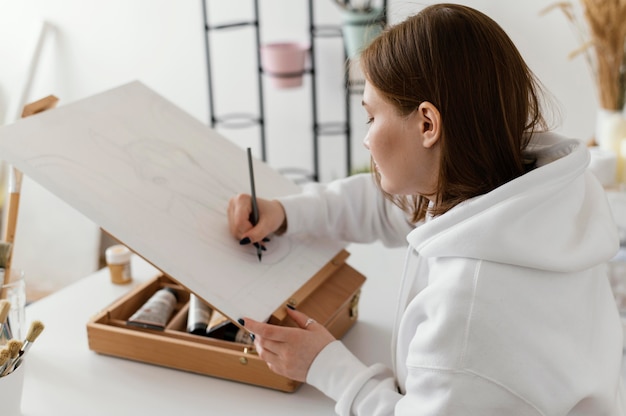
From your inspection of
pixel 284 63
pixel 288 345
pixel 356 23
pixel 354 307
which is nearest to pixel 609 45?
pixel 356 23

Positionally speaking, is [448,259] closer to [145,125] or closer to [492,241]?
[492,241]

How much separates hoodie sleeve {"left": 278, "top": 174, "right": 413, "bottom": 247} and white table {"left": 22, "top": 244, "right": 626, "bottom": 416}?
5.0 inches

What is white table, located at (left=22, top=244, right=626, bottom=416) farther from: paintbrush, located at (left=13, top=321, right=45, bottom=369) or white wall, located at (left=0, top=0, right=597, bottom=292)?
white wall, located at (left=0, top=0, right=597, bottom=292)

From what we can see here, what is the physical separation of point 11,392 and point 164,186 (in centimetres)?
41

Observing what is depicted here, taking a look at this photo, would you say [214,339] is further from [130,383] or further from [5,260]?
[5,260]

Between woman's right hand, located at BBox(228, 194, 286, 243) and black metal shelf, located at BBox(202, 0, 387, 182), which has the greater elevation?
woman's right hand, located at BBox(228, 194, 286, 243)

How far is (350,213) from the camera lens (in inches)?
54.6

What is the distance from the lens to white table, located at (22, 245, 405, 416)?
108 cm

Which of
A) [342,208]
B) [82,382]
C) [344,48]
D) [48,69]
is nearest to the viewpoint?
[82,382]

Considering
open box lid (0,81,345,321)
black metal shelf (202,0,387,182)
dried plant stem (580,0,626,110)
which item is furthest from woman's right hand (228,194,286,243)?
black metal shelf (202,0,387,182)

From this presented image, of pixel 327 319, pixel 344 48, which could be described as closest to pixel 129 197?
pixel 327 319

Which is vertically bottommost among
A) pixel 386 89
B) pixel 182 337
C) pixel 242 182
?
pixel 182 337

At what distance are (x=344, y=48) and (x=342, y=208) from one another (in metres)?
1.87

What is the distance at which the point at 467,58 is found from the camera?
0.90 meters
